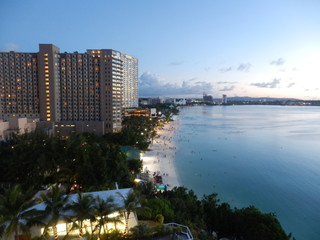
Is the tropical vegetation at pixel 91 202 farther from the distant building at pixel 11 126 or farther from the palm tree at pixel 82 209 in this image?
the distant building at pixel 11 126

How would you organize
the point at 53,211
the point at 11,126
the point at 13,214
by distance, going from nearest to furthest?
the point at 13,214, the point at 53,211, the point at 11,126

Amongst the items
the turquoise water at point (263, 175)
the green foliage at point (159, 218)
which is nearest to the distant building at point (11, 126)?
the turquoise water at point (263, 175)

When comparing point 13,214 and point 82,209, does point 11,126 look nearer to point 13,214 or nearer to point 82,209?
point 13,214

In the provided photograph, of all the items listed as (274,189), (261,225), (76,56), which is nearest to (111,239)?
(261,225)

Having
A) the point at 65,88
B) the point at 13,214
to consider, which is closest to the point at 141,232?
the point at 13,214

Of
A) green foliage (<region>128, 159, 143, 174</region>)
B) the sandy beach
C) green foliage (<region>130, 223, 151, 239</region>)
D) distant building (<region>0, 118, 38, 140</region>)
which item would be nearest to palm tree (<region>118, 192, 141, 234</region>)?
green foliage (<region>130, 223, 151, 239</region>)

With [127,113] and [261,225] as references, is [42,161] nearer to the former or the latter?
[261,225]

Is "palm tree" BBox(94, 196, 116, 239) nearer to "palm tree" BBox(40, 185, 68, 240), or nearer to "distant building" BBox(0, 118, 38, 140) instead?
"palm tree" BBox(40, 185, 68, 240)
